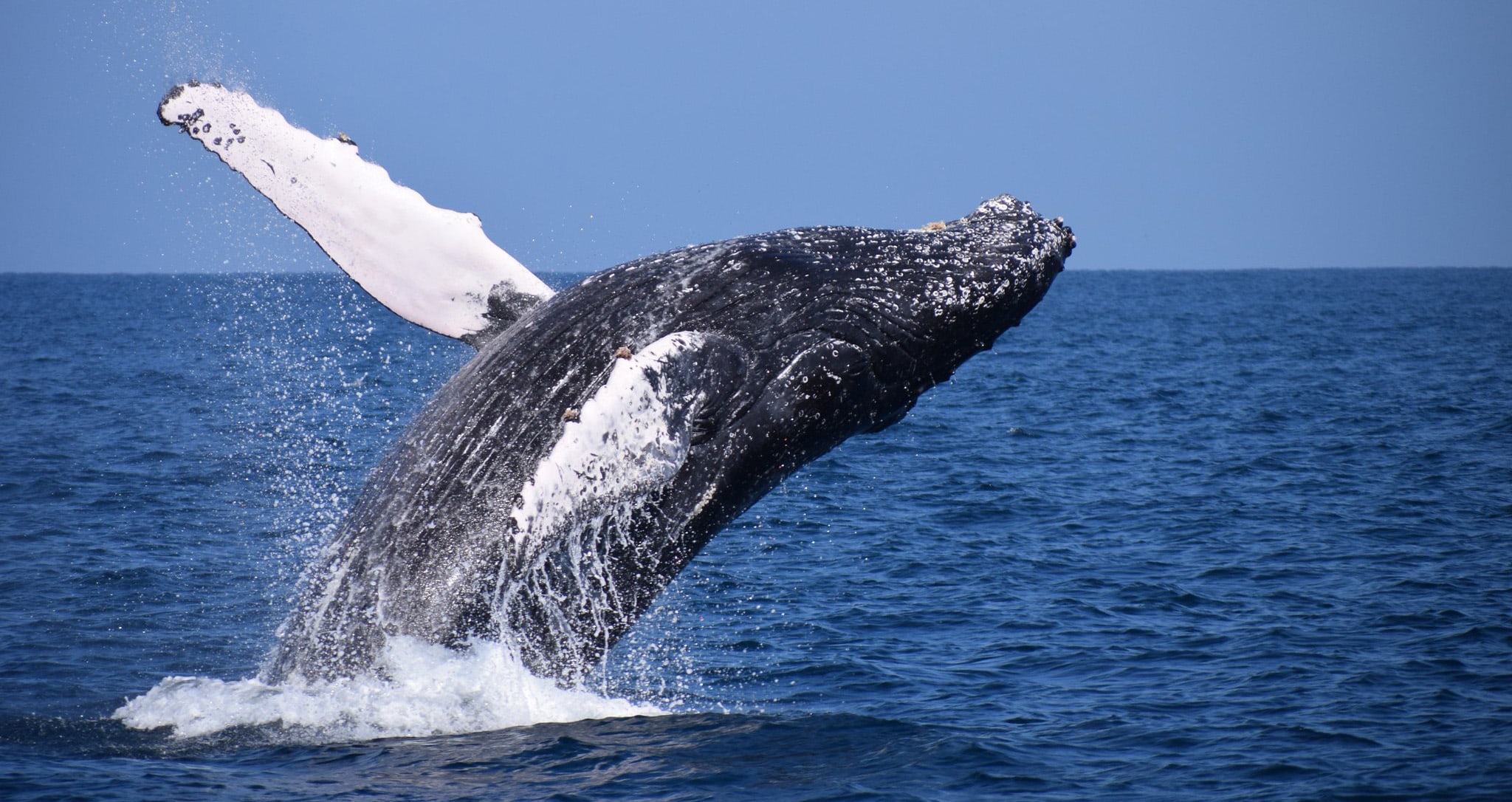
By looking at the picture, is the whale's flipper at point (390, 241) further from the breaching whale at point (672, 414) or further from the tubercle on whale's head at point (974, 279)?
the tubercle on whale's head at point (974, 279)

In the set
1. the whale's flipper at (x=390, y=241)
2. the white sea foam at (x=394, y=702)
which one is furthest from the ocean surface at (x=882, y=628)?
the whale's flipper at (x=390, y=241)

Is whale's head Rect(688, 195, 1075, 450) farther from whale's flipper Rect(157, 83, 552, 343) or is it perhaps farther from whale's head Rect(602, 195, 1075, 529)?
whale's flipper Rect(157, 83, 552, 343)

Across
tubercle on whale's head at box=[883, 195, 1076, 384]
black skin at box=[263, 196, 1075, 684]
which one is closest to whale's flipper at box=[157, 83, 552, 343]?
black skin at box=[263, 196, 1075, 684]

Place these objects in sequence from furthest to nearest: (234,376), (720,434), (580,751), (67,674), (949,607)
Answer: (234,376) < (949,607) < (67,674) < (580,751) < (720,434)

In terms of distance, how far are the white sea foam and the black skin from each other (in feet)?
0.52

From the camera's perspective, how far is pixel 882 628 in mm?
14195

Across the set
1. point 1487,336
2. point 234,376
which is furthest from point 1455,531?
point 1487,336

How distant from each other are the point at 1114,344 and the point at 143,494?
169 feet

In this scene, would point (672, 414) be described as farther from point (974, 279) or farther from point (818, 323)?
point (974, 279)

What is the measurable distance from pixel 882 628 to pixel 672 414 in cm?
673

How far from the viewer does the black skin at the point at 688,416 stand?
8.65 metres

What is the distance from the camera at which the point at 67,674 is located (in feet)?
36.1

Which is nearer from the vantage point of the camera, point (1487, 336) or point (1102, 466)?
point (1102, 466)

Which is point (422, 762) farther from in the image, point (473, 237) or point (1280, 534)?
point (1280, 534)
